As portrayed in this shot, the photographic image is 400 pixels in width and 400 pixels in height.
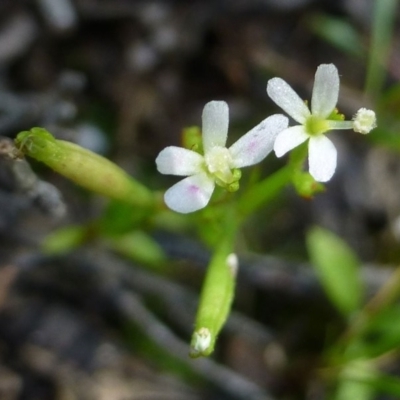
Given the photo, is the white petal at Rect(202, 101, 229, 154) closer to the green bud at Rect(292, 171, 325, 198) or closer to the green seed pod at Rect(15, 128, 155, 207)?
the green bud at Rect(292, 171, 325, 198)

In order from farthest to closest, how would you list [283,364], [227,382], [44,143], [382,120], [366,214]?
[366,214] → [382,120] → [283,364] → [227,382] → [44,143]

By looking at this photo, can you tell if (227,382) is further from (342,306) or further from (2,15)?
(2,15)

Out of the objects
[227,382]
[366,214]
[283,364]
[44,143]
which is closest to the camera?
[44,143]

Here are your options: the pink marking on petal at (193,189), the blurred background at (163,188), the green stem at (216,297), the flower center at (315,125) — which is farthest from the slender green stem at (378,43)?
the pink marking on petal at (193,189)

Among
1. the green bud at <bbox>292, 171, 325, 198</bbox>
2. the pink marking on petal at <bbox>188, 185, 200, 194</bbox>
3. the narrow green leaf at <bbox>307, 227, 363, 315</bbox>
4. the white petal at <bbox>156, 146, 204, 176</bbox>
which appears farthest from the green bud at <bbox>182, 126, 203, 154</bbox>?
the narrow green leaf at <bbox>307, 227, 363, 315</bbox>

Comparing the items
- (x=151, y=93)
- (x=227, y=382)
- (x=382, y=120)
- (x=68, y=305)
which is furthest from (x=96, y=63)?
(x=227, y=382)

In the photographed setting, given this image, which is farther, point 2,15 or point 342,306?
point 2,15
